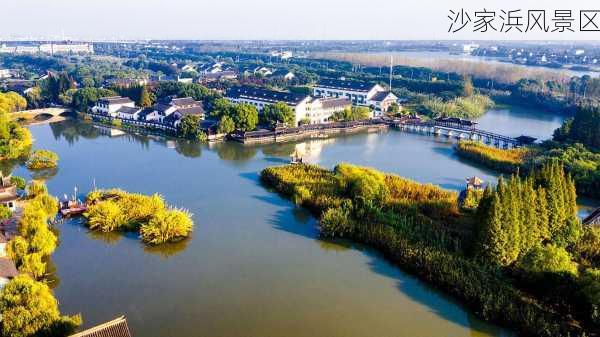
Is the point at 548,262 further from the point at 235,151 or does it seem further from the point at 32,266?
the point at 235,151

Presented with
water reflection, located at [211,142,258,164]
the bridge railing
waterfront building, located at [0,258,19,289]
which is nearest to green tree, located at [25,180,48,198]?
waterfront building, located at [0,258,19,289]

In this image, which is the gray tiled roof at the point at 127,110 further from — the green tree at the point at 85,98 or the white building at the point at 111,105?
the green tree at the point at 85,98

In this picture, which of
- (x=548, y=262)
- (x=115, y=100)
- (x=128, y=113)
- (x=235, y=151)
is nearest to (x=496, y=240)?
(x=548, y=262)

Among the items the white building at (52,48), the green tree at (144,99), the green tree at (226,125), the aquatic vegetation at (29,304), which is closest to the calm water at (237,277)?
the aquatic vegetation at (29,304)

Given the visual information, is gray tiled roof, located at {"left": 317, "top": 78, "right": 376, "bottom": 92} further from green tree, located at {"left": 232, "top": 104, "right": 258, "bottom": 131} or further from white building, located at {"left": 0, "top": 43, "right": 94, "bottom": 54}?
white building, located at {"left": 0, "top": 43, "right": 94, "bottom": 54}

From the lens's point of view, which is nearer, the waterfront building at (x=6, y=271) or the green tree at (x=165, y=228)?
the waterfront building at (x=6, y=271)

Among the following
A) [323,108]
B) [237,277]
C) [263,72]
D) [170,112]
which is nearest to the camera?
[237,277]

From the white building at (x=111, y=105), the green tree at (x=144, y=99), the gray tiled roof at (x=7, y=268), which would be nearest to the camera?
the gray tiled roof at (x=7, y=268)
